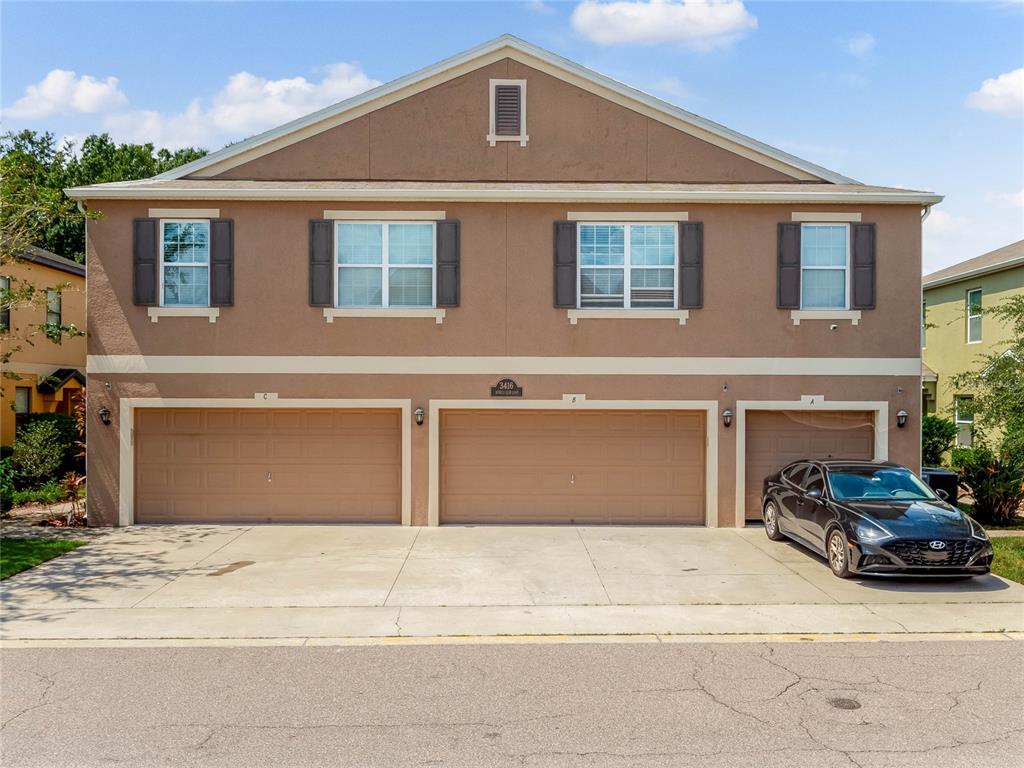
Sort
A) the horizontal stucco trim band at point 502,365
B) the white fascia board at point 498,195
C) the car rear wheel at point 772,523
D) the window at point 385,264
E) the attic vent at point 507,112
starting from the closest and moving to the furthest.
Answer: the car rear wheel at point 772,523, the white fascia board at point 498,195, the horizontal stucco trim band at point 502,365, the window at point 385,264, the attic vent at point 507,112

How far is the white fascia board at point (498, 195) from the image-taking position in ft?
44.7

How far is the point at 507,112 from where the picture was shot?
14484mm

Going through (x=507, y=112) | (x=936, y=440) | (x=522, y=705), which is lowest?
(x=522, y=705)

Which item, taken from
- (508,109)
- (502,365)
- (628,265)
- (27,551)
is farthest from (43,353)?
(628,265)

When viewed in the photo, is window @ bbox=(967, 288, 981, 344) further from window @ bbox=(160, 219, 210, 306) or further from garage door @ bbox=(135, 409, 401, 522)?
window @ bbox=(160, 219, 210, 306)

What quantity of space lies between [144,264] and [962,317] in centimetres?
2295

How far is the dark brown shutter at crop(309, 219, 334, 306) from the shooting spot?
13.8 meters

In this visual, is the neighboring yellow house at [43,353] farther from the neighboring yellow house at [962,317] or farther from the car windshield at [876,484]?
the neighboring yellow house at [962,317]

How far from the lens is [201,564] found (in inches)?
436

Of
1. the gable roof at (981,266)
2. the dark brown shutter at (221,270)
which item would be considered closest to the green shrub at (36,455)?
the dark brown shutter at (221,270)

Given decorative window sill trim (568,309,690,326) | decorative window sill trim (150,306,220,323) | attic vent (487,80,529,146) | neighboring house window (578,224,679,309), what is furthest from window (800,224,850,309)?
decorative window sill trim (150,306,220,323)

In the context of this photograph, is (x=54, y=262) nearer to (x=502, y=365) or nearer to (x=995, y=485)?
(x=502, y=365)

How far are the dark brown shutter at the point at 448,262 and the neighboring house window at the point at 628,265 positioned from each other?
238cm

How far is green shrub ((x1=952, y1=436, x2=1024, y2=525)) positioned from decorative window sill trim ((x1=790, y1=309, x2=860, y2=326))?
3.70 metres
